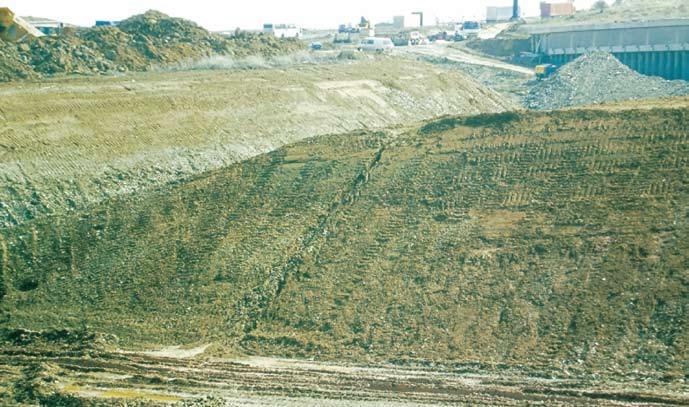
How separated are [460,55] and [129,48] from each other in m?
30.7

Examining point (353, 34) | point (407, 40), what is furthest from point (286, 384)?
point (353, 34)

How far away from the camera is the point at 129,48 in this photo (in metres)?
43.7

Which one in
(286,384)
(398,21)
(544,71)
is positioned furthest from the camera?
(398,21)

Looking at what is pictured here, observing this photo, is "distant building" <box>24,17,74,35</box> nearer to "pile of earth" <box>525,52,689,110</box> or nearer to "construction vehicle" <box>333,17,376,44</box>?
"construction vehicle" <box>333,17,376,44</box>

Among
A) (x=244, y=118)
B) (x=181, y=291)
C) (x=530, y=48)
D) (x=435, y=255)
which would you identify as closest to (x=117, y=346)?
(x=181, y=291)

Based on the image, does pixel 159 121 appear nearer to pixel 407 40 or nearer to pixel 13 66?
pixel 13 66

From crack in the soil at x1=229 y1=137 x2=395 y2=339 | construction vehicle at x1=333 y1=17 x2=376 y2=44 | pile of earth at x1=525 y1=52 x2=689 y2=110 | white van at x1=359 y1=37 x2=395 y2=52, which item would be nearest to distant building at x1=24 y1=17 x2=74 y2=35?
white van at x1=359 y1=37 x2=395 y2=52

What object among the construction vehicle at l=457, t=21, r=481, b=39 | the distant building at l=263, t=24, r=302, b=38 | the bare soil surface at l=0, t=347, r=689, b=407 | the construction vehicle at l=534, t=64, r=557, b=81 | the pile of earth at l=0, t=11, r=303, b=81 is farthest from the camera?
the construction vehicle at l=457, t=21, r=481, b=39

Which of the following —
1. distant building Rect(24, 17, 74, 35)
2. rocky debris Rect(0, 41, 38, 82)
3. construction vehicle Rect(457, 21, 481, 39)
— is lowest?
construction vehicle Rect(457, 21, 481, 39)

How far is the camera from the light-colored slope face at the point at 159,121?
28.0 metres

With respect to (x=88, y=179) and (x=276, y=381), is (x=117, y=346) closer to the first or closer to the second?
(x=276, y=381)

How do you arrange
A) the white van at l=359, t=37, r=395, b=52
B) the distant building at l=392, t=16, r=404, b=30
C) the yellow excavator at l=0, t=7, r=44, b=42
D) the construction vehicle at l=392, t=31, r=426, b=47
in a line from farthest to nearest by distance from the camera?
the distant building at l=392, t=16, r=404, b=30 → the construction vehicle at l=392, t=31, r=426, b=47 → the white van at l=359, t=37, r=395, b=52 → the yellow excavator at l=0, t=7, r=44, b=42

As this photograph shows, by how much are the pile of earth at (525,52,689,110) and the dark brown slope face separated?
16877 mm

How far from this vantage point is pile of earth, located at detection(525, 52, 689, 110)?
41.6m
